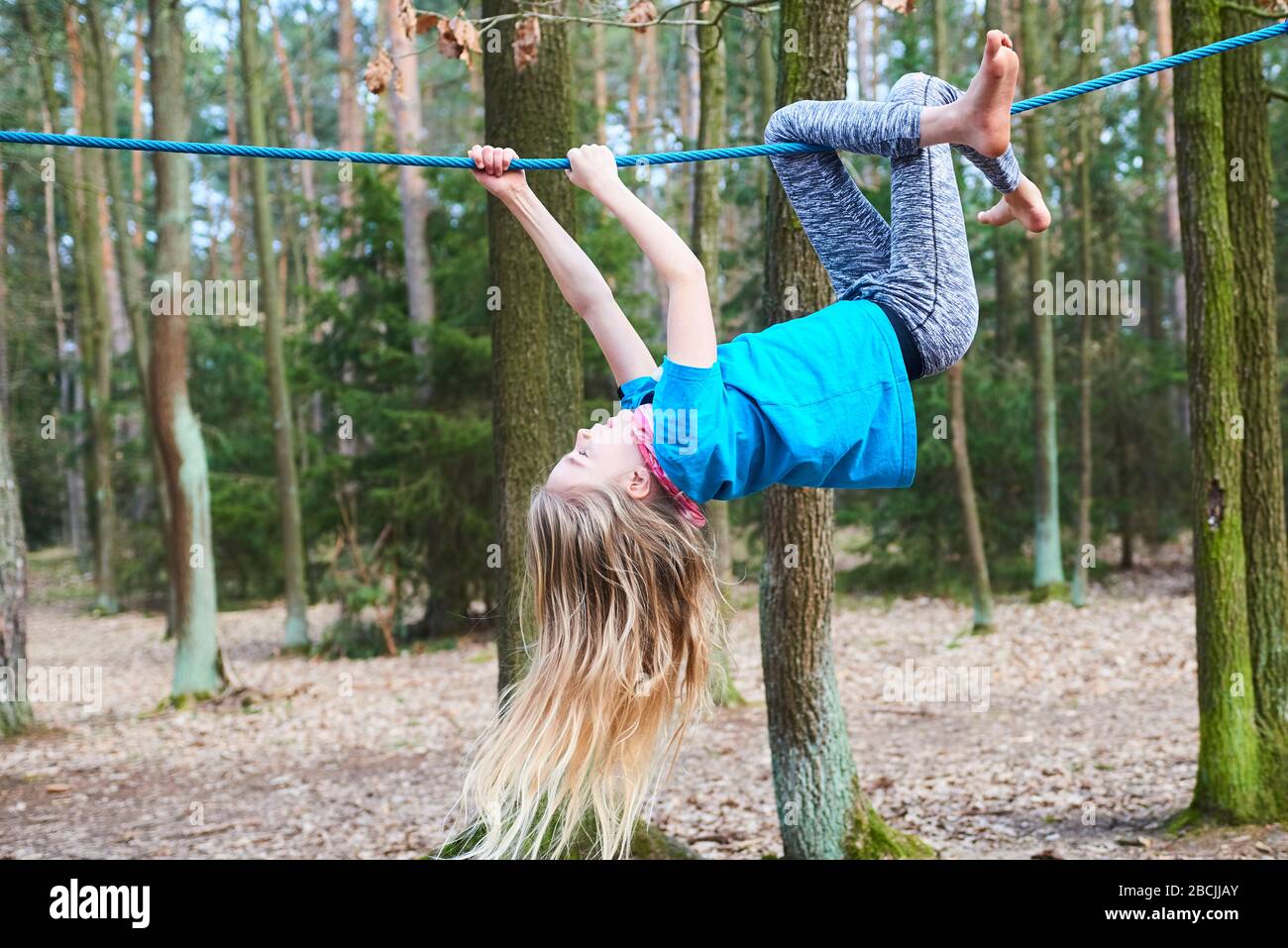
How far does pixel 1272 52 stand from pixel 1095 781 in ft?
33.4

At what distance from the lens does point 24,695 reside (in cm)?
747

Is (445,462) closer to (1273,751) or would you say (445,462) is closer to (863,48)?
(1273,751)

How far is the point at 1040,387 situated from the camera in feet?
36.6

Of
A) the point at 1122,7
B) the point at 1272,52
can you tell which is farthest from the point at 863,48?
the point at 1272,52

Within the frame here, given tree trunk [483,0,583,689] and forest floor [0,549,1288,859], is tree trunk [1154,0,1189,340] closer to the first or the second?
forest floor [0,549,1288,859]

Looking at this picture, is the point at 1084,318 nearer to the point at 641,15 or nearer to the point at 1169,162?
the point at 1169,162

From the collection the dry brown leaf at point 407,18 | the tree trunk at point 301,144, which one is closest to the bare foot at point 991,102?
the dry brown leaf at point 407,18

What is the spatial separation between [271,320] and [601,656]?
30.3 feet

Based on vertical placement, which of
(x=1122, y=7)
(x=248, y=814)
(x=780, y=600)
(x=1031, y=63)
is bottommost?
(x=248, y=814)

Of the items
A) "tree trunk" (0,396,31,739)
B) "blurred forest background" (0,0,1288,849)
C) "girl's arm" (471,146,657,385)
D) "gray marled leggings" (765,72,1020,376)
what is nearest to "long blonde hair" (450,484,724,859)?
"girl's arm" (471,146,657,385)

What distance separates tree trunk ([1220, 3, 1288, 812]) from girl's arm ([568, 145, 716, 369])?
3.06 m

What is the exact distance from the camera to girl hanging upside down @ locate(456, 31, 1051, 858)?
2.34 m

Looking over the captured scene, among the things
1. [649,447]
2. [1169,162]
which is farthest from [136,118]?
[649,447]

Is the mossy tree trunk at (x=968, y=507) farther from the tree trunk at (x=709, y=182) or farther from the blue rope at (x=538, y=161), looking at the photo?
the blue rope at (x=538, y=161)
